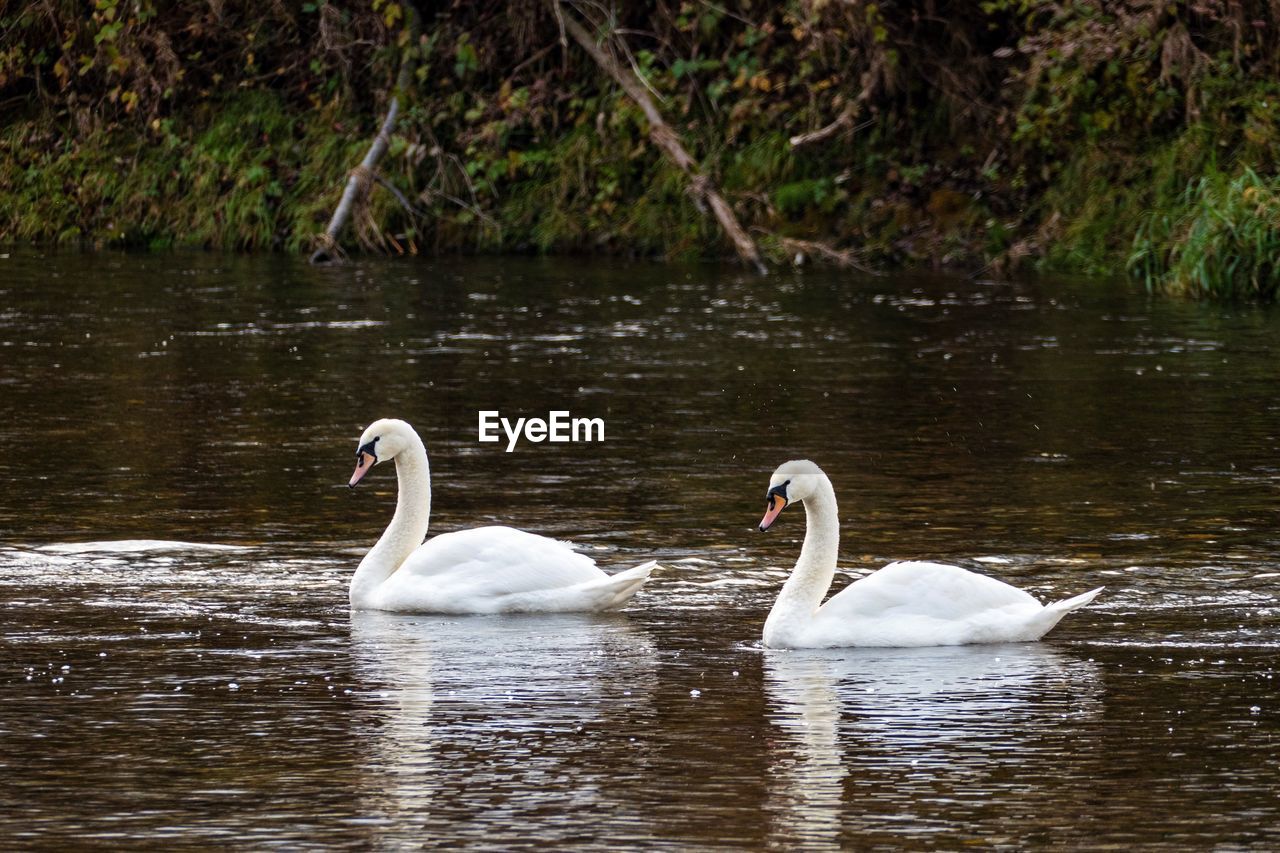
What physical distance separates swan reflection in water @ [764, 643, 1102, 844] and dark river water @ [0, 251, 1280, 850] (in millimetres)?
19

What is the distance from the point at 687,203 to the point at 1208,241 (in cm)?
717

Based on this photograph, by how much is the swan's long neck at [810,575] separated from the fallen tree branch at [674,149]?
16.9m

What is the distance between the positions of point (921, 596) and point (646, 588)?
61.2 inches

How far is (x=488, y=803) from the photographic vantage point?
6.91 meters

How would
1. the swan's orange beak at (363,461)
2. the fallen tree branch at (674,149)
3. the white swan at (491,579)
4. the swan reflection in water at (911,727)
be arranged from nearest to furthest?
the swan reflection in water at (911,727)
the white swan at (491,579)
the swan's orange beak at (363,461)
the fallen tree branch at (674,149)

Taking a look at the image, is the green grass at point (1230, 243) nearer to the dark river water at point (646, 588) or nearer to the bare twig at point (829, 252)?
the dark river water at point (646, 588)

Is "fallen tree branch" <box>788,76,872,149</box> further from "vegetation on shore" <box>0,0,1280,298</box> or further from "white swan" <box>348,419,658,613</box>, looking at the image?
"white swan" <box>348,419,658,613</box>

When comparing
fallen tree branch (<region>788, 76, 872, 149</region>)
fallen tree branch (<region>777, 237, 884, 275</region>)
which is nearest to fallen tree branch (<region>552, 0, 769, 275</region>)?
fallen tree branch (<region>777, 237, 884, 275</region>)

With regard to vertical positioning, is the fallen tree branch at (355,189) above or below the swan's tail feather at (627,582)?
above

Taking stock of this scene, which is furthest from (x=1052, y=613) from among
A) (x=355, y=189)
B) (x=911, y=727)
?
(x=355, y=189)

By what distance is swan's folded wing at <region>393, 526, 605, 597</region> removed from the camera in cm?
988

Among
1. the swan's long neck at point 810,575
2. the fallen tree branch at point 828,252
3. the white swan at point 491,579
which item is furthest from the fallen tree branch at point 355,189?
the swan's long neck at point 810,575

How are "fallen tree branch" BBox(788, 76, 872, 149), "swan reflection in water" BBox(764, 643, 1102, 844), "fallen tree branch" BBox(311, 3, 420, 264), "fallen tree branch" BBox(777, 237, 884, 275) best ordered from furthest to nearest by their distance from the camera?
"fallen tree branch" BBox(311, 3, 420, 264) < "fallen tree branch" BBox(788, 76, 872, 149) < "fallen tree branch" BBox(777, 237, 884, 275) < "swan reflection in water" BBox(764, 643, 1102, 844)

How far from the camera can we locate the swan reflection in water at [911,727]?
6.89 metres
